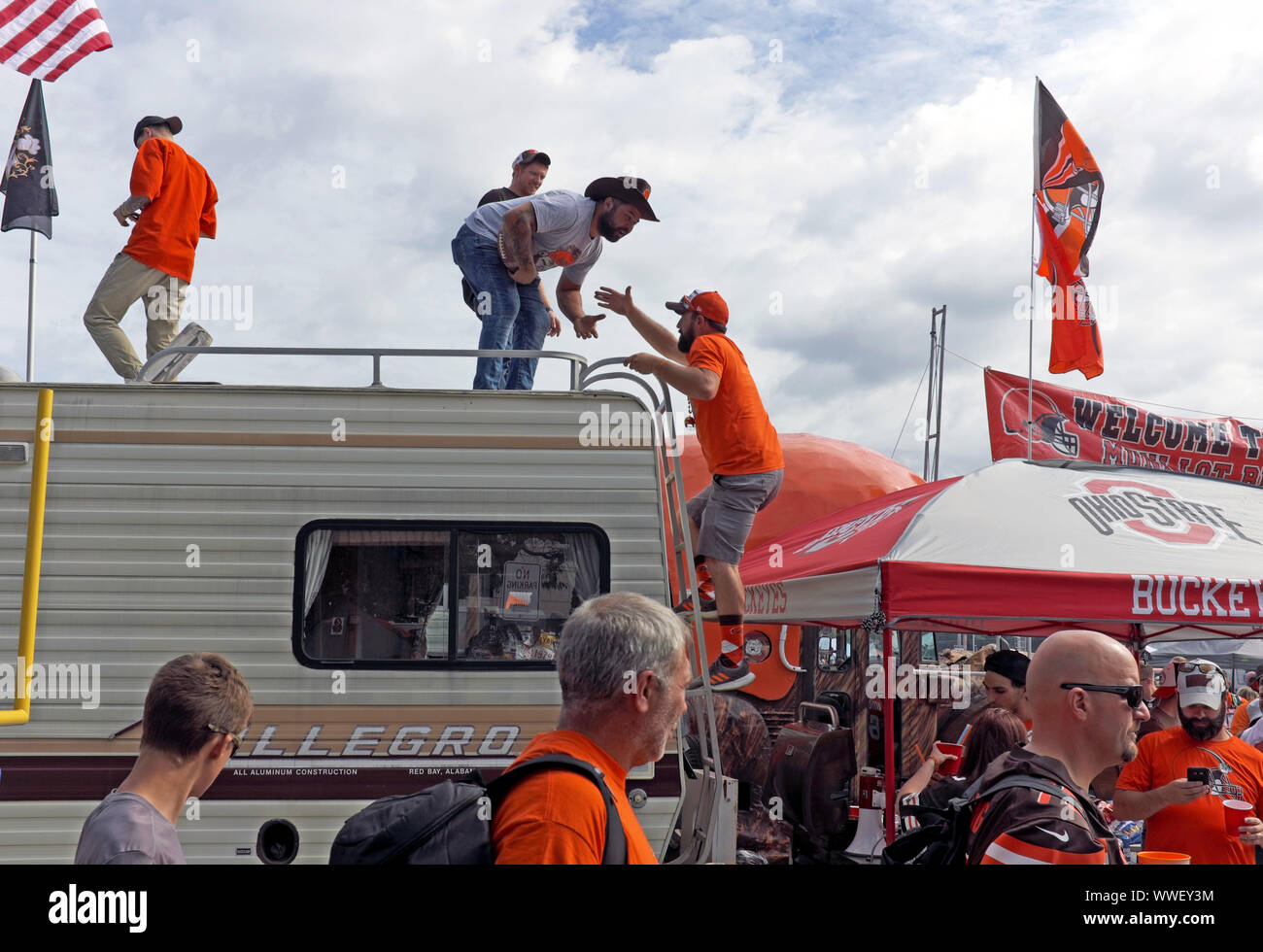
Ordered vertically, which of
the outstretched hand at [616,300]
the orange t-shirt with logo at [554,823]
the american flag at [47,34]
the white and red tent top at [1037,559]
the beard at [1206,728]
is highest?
the american flag at [47,34]

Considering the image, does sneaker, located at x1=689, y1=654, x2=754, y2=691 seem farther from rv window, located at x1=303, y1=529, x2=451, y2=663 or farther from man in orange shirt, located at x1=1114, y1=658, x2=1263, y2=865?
man in orange shirt, located at x1=1114, y1=658, x2=1263, y2=865

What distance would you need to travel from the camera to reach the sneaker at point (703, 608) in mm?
5633

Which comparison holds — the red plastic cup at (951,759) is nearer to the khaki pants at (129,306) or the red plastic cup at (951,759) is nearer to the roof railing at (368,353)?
the roof railing at (368,353)

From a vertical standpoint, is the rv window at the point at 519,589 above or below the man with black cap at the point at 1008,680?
Result: above

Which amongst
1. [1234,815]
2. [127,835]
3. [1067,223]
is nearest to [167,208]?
[127,835]

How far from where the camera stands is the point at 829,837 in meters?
8.45

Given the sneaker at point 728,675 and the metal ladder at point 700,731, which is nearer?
the metal ladder at point 700,731

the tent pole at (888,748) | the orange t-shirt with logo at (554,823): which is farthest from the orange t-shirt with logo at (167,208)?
the orange t-shirt with logo at (554,823)

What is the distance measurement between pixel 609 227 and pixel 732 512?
6.14 feet

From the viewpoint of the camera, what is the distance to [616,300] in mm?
6102

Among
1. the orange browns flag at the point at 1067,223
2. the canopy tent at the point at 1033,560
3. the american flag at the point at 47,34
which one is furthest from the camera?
the orange browns flag at the point at 1067,223

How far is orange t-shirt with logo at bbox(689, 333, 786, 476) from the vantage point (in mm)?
6094

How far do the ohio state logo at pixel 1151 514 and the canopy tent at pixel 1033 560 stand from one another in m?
0.02

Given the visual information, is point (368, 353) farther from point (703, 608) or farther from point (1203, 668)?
point (1203, 668)
